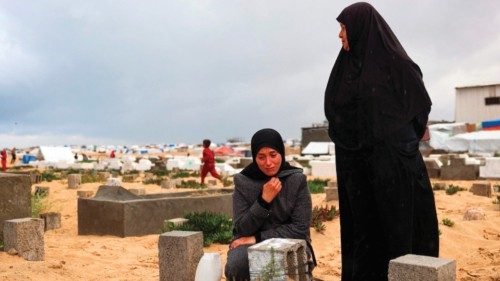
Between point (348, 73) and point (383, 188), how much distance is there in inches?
33.5

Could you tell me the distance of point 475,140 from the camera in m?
31.9

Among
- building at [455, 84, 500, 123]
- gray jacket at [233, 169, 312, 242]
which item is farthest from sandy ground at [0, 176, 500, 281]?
building at [455, 84, 500, 123]

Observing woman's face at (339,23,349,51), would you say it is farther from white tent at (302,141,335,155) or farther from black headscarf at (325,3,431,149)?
white tent at (302,141,335,155)

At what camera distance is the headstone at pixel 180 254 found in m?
5.05

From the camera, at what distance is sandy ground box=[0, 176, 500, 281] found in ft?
19.1

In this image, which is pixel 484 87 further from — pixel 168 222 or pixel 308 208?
pixel 308 208

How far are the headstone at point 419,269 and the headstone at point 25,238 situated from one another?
4.82 metres

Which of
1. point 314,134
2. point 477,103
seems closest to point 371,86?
→ point 477,103

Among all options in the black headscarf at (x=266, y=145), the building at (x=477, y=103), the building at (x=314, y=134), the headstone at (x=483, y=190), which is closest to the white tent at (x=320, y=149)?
the building at (x=314, y=134)

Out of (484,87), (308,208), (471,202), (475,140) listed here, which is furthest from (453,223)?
(484,87)

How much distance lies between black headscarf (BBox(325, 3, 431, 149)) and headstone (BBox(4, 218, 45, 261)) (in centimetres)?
442

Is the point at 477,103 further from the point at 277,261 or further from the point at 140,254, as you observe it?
the point at 277,261

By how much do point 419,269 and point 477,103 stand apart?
121 feet

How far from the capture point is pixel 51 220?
382 inches
